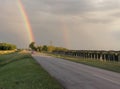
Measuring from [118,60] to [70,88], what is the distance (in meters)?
36.4

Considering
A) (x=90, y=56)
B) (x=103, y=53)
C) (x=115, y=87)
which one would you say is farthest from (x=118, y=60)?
(x=115, y=87)

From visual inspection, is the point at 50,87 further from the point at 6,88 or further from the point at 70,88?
the point at 6,88

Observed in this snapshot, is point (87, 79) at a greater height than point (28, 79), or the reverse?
point (87, 79)

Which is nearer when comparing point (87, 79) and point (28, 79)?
point (87, 79)

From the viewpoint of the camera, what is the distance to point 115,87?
16984 millimetres

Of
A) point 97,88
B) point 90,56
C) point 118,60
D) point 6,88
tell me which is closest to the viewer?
point 97,88

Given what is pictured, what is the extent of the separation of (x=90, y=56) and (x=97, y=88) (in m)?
58.5

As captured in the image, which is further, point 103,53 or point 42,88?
point 103,53

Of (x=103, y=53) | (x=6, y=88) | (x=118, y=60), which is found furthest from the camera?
(x=103, y=53)

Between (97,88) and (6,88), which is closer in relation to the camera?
(97,88)

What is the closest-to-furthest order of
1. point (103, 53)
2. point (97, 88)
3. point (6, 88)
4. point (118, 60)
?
1. point (97, 88)
2. point (6, 88)
3. point (118, 60)
4. point (103, 53)

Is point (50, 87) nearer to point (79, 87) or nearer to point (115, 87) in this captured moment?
point (79, 87)

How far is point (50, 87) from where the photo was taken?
55.9 ft

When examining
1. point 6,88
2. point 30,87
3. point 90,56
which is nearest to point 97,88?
point 30,87
